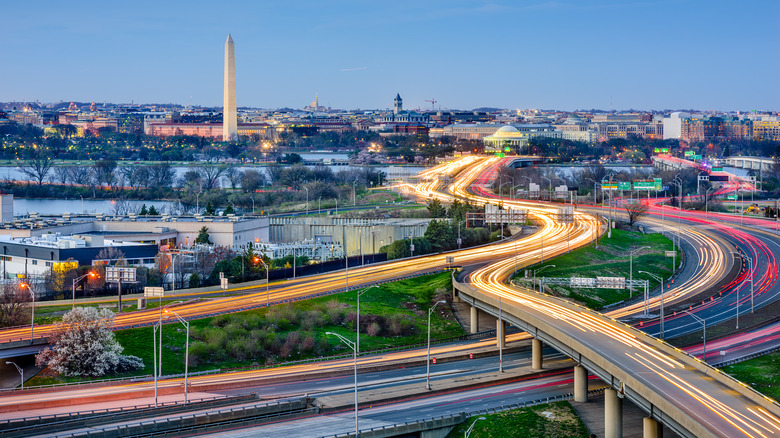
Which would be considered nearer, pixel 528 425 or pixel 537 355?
pixel 528 425

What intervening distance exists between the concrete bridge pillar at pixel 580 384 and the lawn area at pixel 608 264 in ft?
58.7

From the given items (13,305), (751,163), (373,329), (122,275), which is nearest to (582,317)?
(373,329)

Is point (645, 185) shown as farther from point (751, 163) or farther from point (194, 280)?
point (751, 163)

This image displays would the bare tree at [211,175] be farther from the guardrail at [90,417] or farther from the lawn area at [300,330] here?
the guardrail at [90,417]

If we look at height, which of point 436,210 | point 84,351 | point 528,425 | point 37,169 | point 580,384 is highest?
point 37,169

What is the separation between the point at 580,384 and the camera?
3816 centimetres

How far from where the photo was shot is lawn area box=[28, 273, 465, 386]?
43.3 metres

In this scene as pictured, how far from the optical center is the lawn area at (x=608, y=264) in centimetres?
5784

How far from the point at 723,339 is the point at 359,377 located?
65.4 ft

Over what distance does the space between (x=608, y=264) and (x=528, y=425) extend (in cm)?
3207

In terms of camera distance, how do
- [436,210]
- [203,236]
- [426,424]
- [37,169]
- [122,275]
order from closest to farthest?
[426,424], [122,275], [203,236], [436,210], [37,169]

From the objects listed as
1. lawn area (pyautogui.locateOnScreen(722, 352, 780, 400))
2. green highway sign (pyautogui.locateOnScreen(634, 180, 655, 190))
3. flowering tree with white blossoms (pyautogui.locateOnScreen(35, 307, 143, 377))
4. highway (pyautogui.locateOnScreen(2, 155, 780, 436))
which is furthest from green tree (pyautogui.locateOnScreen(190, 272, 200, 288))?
green highway sign (pyautogui.locateOnScreen(634, 180, 655, 190))

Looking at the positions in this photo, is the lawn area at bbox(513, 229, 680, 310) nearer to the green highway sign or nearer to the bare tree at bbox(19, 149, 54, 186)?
the green highway sign

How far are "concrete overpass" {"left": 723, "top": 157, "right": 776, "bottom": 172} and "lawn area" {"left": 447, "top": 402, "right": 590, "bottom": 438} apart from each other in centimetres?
12315
